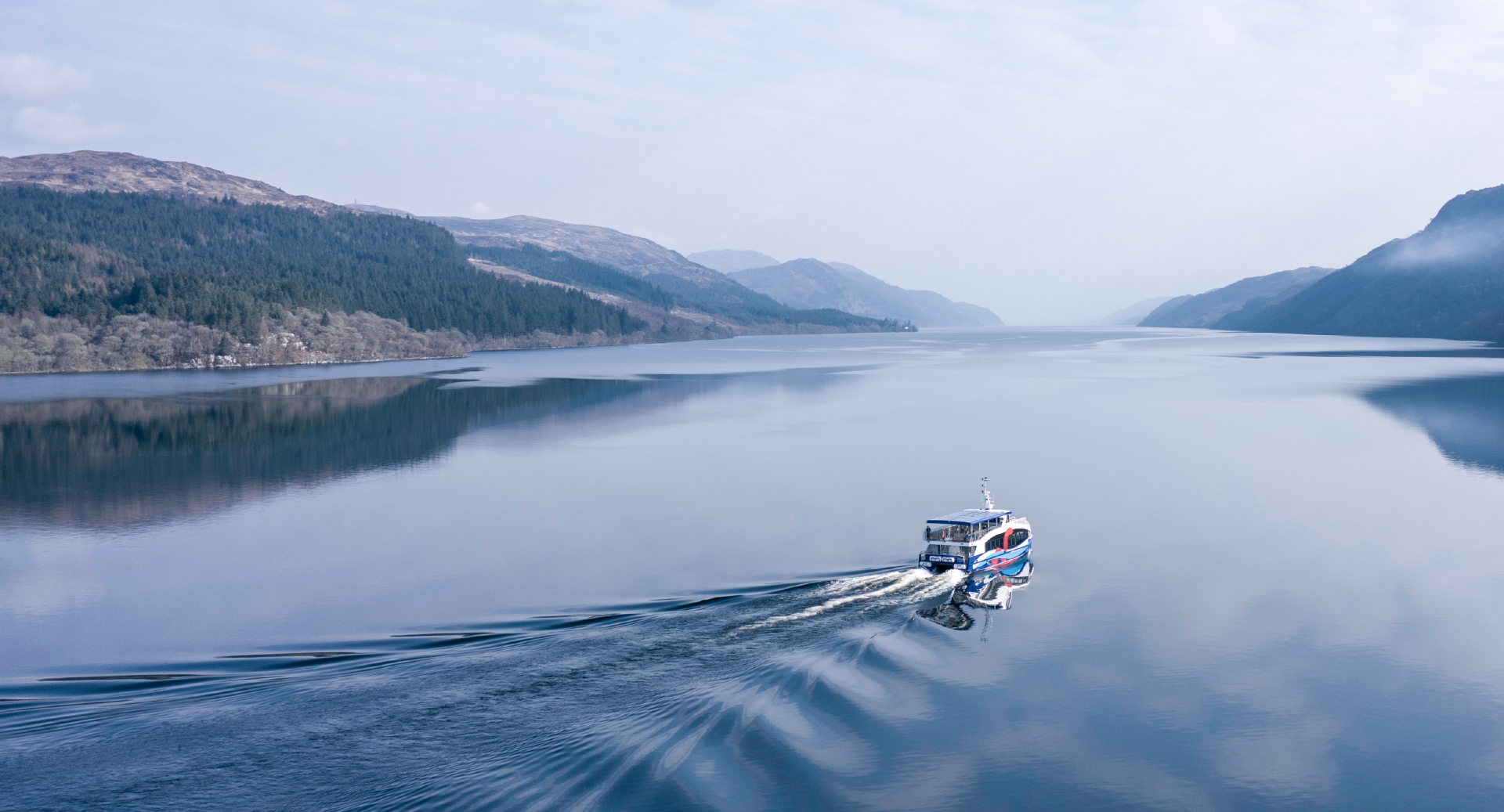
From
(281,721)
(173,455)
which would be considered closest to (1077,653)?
(281,721)

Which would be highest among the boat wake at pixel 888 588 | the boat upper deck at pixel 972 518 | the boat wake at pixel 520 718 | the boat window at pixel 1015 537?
the boat upper deck at pixel 972 518

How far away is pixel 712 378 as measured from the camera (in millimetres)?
109500

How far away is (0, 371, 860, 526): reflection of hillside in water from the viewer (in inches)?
1516

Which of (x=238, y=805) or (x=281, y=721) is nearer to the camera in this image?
(x=238, y=805)

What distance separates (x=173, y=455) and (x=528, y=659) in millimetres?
40393

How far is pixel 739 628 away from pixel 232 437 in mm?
47851

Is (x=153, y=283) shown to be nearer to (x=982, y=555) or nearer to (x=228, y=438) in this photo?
(x=228, y=438)

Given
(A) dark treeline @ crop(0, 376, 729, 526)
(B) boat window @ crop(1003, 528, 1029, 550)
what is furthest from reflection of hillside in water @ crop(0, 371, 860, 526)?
(B) boat window @ crop(1003, 528, 1029, 550)

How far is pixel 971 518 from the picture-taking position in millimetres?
27844

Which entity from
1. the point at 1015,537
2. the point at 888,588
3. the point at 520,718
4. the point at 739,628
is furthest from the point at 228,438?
the point at 1015,537

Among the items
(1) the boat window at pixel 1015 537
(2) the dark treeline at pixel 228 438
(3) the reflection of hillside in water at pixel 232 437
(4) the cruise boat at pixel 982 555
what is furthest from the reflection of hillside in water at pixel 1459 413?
(2) the dark treeline at pixel 228 438

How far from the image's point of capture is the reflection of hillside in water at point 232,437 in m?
38.5

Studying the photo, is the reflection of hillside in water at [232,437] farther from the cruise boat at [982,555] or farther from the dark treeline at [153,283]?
the dark treeline at [153,283]

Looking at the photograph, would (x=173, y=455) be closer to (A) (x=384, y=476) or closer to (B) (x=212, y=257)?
(A) (x=384, y=476)
